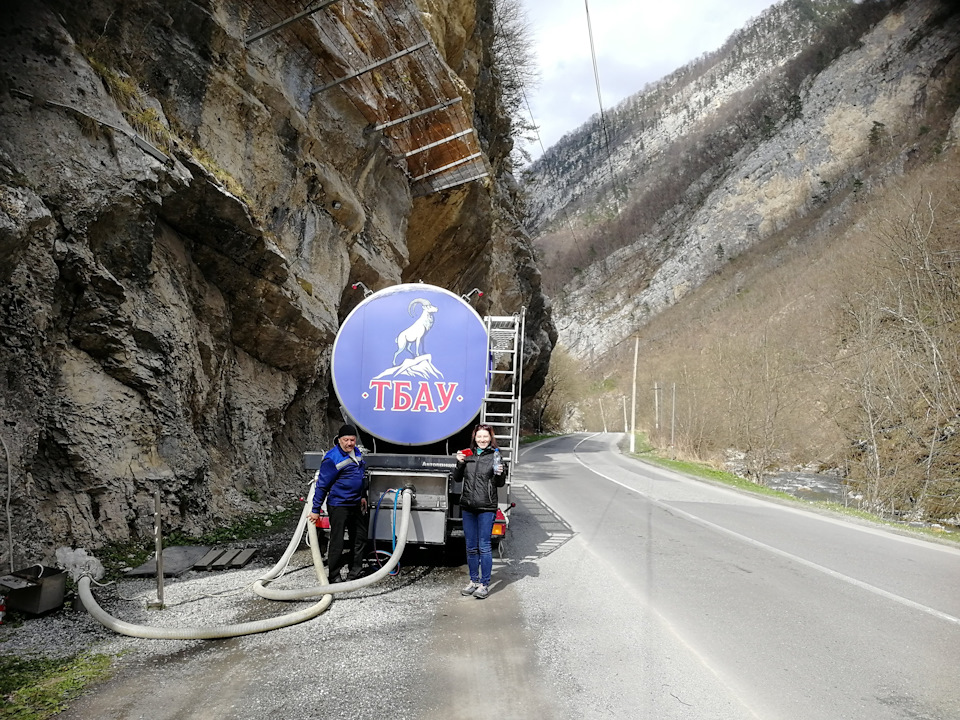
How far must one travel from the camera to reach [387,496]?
5.72m

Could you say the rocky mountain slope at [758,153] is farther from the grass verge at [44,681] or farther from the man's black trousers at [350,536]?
the grass verge at [44,681]

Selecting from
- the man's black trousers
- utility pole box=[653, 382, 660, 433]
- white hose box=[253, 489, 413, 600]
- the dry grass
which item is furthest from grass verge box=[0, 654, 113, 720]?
utility pole box=[653, 382, 660, 433]

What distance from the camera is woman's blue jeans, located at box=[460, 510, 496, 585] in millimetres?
5168

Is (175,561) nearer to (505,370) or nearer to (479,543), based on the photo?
(479,543)

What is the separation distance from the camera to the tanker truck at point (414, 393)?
5742 millimetres

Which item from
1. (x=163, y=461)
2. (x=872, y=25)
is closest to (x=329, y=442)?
(x=163, y=461)

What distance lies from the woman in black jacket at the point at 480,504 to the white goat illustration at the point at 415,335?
4.06 ft

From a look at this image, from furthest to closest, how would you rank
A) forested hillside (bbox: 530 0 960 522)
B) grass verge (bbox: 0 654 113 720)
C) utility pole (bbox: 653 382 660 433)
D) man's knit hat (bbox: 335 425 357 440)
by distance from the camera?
1. utility pole (bbox: 653 382 660 433)
2. forested hillside (bbox: 530 0 960 522)
3. man's knit hat (bbox: 335 425 357 440)
4. grass verge (bbox: 0 654 113 720)

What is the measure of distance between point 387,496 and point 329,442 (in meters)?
7.56

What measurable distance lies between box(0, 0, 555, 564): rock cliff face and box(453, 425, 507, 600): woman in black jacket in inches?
140

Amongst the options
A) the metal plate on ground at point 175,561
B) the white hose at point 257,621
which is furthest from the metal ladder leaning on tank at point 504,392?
the metal plate on ground at point 175,561

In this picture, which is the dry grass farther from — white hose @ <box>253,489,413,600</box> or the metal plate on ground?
the metal plate on ground

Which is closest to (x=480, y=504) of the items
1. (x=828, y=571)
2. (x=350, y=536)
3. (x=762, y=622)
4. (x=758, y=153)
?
(x=350, y=536)

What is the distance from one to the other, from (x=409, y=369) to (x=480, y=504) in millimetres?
1656
